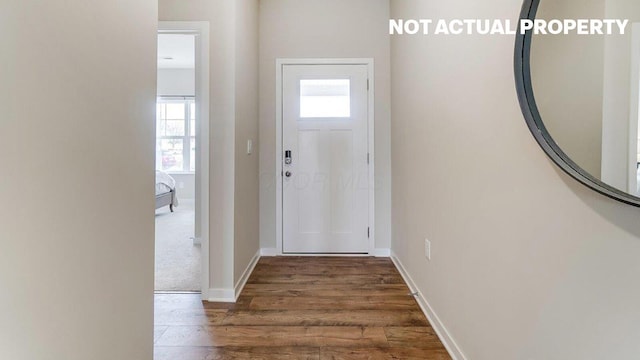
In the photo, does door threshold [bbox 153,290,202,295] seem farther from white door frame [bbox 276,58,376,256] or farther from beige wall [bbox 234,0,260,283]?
white door frame [bbox 276,58,376,256]

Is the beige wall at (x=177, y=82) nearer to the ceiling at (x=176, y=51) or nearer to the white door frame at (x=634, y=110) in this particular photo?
the ceiling at (x=176, y=51)

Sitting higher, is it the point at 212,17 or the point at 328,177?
the point at 212,17

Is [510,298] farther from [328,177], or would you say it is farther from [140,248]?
[328,177]

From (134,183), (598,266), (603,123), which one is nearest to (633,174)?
(603,123)

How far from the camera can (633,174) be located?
2.22 feet

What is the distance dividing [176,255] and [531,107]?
11.0 ft

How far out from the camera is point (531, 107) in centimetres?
98

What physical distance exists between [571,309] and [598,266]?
0.53ft

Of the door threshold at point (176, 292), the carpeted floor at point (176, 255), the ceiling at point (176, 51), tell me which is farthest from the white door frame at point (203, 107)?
the ceiling at point (176, 51)

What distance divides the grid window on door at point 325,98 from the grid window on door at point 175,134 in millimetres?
4642

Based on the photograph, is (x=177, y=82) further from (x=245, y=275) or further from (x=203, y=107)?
(x=245, y=275)

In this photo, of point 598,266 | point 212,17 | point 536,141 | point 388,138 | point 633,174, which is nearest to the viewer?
point 633,174

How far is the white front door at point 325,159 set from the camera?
3.30 metres

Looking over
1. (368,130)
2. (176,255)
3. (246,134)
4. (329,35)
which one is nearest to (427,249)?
(368,130)
